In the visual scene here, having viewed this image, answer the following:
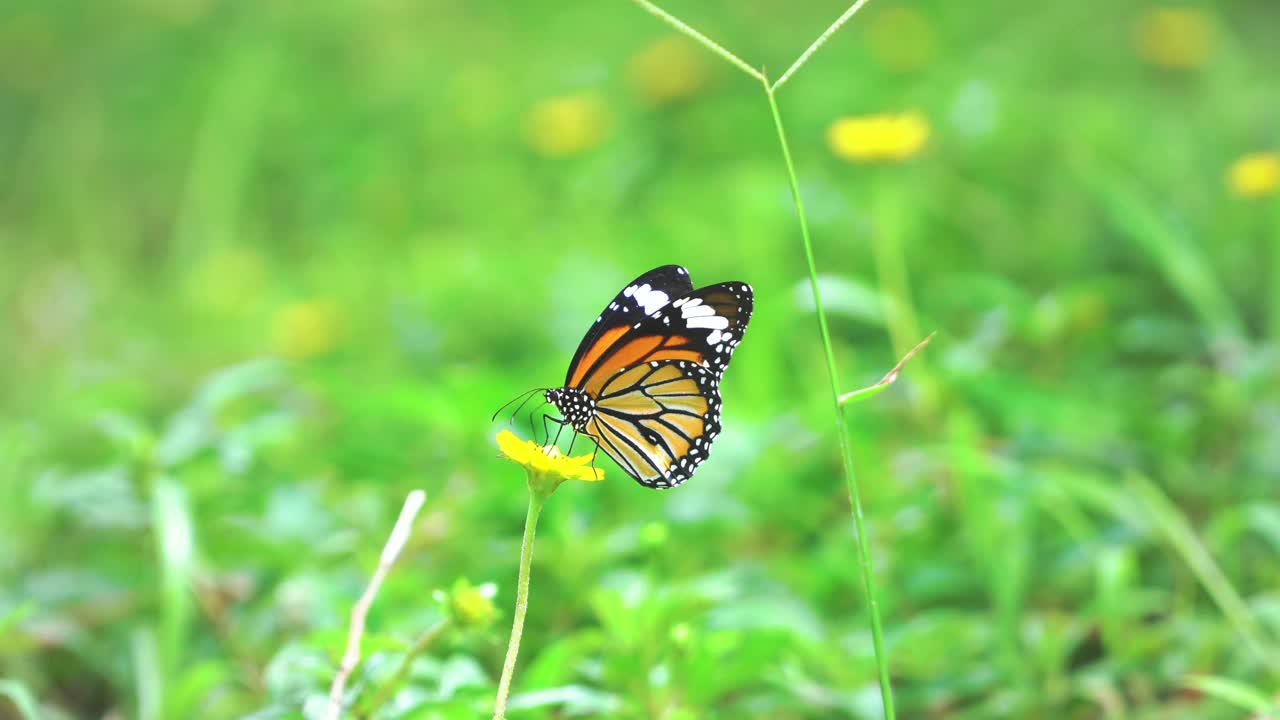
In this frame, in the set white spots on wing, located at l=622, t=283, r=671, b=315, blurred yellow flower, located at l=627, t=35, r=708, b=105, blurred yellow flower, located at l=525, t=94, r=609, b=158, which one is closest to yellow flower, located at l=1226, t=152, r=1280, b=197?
white spots on wing, located at l=622, t=283, r=671, b=315

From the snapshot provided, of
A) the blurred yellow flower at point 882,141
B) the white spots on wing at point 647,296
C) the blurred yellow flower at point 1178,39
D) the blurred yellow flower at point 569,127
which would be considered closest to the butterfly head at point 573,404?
the white spots on wing at point 647,296

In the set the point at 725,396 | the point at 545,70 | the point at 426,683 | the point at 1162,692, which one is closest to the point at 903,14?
the point at 545,70

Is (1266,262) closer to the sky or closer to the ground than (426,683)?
closer to the sky

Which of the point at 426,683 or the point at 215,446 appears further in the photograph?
the point at 215,446

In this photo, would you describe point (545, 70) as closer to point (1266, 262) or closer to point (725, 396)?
point (725, 396)

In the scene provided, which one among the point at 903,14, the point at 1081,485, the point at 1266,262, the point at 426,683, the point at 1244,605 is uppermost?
the point at 903,14

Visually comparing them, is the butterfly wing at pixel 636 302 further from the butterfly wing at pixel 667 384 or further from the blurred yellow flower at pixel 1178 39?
the blurred yellow flower at pixel 1178 39

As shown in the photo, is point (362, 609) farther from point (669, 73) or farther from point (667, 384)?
point (669, 73)
